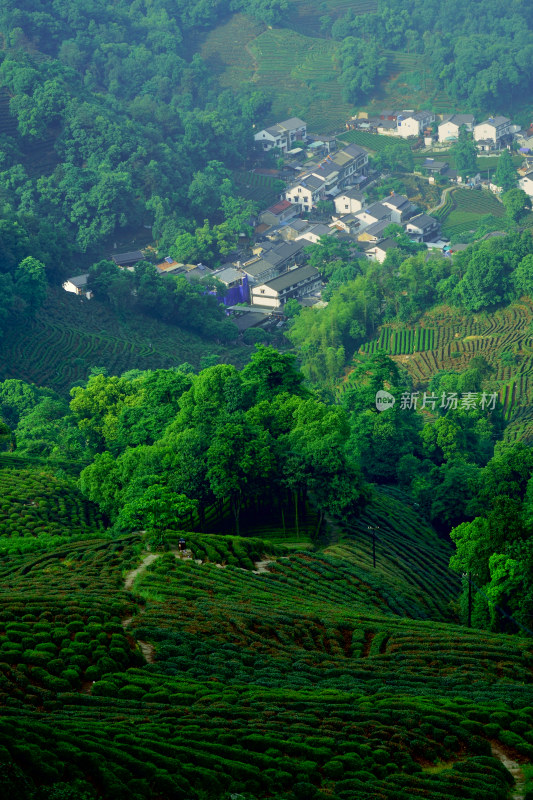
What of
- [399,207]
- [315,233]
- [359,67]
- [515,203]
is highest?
[359,67]

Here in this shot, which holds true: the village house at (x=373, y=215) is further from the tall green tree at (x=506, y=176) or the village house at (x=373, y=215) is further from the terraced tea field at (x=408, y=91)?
the terraced tea field at (x=408, y=91)

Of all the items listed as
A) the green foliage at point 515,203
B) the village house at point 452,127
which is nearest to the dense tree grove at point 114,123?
the village house at point 452,127

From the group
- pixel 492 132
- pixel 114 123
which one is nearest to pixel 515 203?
pixel 492 132

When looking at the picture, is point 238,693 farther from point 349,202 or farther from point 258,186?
point 258,186

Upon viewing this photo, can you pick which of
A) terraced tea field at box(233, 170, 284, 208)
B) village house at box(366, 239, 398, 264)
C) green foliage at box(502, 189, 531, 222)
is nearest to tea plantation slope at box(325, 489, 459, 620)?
village house at box(366, 239, 398, 264)

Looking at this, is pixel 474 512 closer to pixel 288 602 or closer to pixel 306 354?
pixel 288 602

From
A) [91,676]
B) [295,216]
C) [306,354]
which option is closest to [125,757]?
[91,676]
